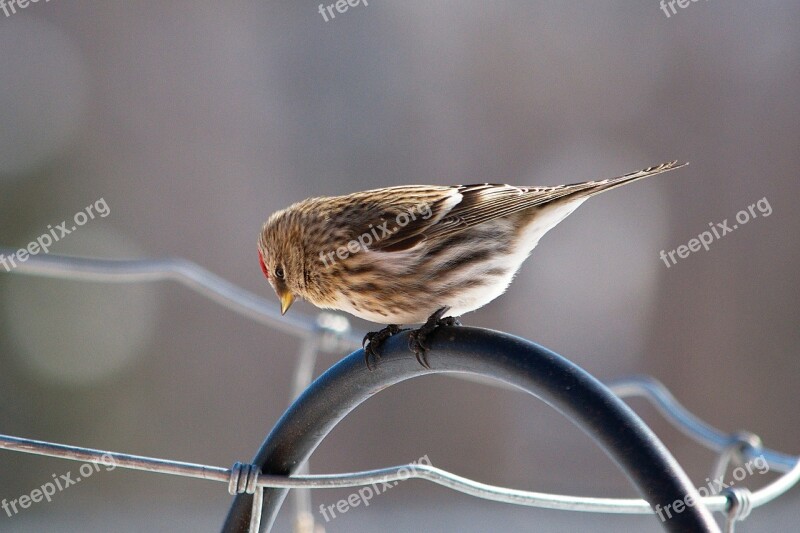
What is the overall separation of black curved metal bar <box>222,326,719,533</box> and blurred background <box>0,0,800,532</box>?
133 inches

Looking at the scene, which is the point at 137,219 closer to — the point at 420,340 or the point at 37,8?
the point at 37,8

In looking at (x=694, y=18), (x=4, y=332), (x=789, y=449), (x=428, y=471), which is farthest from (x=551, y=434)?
(x=428, y=471)

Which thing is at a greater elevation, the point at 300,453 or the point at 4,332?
the point at 4,332

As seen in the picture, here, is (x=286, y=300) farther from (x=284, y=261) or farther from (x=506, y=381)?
(x=506, y=381)

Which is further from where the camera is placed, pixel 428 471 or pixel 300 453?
pixel 300 453

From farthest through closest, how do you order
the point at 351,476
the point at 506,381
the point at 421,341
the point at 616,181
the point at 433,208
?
the point at 433,208
the point at 616,181
the point at 421,341
the point at 506,381
the point at 351,476

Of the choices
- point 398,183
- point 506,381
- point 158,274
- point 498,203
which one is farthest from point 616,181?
point 398,183

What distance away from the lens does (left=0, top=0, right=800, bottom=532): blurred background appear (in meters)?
4.63

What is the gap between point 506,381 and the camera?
115 cm

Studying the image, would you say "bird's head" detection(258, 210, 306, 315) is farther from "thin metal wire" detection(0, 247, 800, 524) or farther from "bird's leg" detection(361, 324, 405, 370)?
"bird's leg" detection(361, 324, 405, 370)

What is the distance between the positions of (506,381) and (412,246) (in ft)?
2.37

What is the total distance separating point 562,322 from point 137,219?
92.8 inches

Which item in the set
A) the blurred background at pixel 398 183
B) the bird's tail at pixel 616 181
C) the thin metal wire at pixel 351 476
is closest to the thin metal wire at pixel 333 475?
the thin metal wire at pixel 351 476

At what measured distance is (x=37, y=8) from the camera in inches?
188
